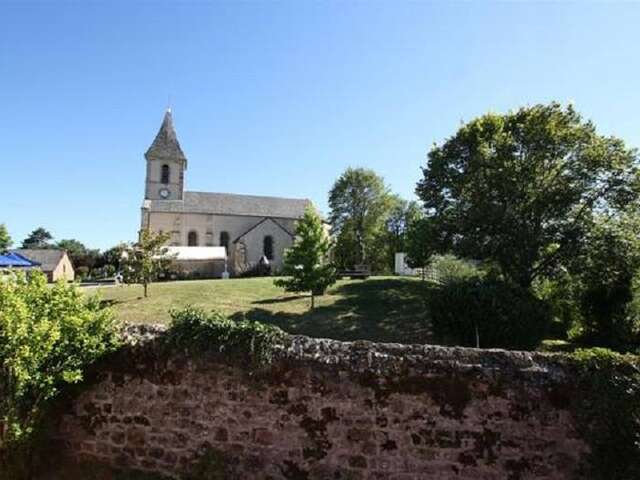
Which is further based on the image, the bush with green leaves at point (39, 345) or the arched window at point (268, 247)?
the arched window at point (268, 247)

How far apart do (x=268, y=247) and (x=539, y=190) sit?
29126 millimetres

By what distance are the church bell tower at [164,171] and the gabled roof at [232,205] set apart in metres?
1.24

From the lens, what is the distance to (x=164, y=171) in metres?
46.0

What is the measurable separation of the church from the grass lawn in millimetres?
15860

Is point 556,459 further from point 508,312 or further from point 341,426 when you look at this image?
point 508,312

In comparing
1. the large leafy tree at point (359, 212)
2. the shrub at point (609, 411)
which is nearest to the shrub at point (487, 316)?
the shrub at point (609, 411)

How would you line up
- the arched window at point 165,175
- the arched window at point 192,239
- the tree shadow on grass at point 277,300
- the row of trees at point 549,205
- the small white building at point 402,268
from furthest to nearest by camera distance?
1. the arched window at point 165,175
2. the arched window at point 192,239
3. the small white building at point 402,268
4. the tree shadow on grass at point 277,300
5. the row of trees at point 549,205

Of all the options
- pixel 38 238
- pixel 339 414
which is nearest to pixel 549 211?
pixel 339 414

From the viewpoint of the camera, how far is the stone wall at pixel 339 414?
499 cm

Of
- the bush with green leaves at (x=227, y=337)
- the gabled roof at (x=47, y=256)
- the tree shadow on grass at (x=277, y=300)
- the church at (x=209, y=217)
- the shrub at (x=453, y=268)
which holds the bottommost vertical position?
the tree shadow on grass at (x=277, y=300)

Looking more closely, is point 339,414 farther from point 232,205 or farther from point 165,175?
point 165,175

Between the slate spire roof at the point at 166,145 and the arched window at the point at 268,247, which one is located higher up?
the slate spire roof at the point at 166,145

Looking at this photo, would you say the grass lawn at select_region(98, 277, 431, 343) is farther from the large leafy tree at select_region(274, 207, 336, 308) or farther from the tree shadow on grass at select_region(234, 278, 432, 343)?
the large leafy tree at select_region(274, 207, 336, 308)

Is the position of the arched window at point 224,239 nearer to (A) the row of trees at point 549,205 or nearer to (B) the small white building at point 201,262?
(B) the small white building at point 201,262
